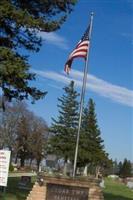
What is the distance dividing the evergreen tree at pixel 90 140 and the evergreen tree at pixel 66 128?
Answer: 2.70 meters

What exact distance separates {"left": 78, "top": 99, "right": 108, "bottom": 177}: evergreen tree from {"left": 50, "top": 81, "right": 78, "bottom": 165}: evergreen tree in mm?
2697

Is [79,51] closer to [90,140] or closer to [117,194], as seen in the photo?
[117,194]

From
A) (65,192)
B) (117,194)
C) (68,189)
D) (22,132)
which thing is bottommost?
(65,192)

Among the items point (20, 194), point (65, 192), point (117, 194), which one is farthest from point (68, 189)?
point (117, 194)

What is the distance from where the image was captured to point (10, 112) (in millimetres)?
99312

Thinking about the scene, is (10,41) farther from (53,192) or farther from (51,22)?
(53,192)

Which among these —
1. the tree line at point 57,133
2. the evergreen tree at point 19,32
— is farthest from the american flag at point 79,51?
the tree line at point 57,133

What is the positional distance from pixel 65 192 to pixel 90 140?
76410 millimetres

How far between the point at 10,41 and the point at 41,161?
339 ft

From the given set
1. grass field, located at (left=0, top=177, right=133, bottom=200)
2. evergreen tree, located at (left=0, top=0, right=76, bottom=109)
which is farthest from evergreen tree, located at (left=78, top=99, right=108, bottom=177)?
evergreen tree, located at (left=0, top=0, right=76, bottom=109)

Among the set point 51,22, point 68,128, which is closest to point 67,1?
point 51,22

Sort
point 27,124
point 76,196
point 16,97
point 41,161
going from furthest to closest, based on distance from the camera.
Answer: point 41,161 < point 27,124 < point 16,97 < point 76,196

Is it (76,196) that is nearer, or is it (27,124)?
(76,196)

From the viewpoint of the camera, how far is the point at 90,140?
319 feet
